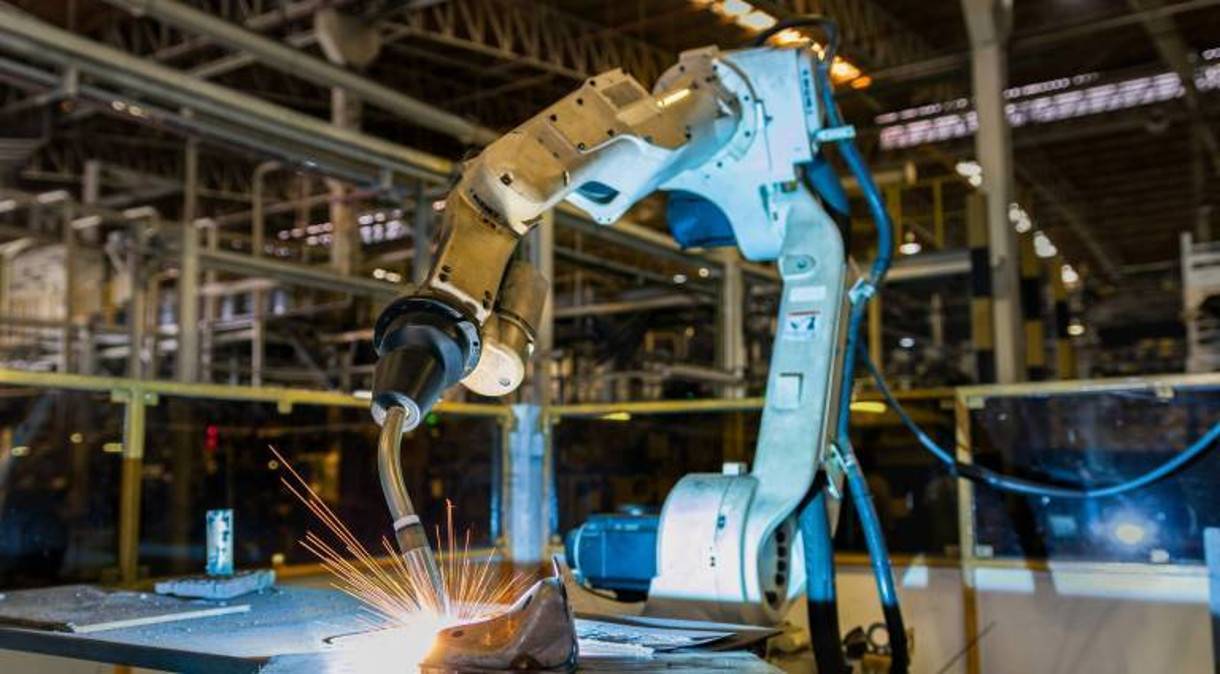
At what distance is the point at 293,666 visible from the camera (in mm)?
1576

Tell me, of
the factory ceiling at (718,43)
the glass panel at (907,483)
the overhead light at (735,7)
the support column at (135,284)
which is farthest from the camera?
the factory ceiling at (718,43)

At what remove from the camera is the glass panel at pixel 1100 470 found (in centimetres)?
306

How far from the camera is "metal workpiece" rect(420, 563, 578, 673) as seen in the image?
1.53 metres

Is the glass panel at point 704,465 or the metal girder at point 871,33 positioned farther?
the metal girder at point 871,33

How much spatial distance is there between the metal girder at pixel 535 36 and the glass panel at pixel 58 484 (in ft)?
15.7

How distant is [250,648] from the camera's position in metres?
1.72

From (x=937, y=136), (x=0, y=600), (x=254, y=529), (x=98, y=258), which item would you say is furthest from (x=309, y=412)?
(x=937, y=136)

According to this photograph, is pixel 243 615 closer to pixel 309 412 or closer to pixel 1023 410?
pixel 309 412

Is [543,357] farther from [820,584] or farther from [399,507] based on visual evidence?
[399,507]

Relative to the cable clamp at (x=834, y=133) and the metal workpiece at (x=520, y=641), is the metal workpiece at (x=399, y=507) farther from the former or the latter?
the cable clamp at (x=834, y=133)

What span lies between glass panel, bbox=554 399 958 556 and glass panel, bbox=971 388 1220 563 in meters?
0.49

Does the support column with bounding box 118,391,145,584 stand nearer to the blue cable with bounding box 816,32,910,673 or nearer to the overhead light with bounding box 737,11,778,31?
the blue cable with bounding box 816,32,910,673

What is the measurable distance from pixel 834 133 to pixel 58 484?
218cm

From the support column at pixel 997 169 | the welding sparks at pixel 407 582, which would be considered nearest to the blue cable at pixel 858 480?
the welding sparks at pixel 407 582
